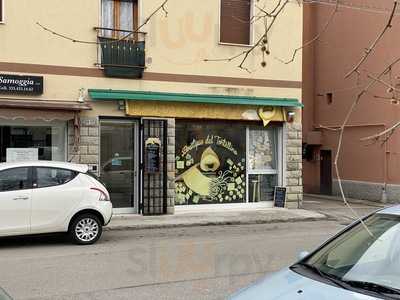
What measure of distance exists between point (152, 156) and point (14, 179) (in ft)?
18.0

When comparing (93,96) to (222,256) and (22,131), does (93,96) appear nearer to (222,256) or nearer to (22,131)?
(22,131)

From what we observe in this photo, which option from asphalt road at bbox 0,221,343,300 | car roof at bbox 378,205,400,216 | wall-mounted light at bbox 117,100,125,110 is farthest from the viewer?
wall-mounted light at bbox 117,100,125,110

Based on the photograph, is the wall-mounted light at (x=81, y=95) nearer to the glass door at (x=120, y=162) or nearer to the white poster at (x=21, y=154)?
the glass door at (x=120, y=162)

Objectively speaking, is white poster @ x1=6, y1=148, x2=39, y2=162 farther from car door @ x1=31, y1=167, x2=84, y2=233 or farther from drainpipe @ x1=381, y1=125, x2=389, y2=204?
drainpipe @ x1=381, y1=125, x2=389, y2=204

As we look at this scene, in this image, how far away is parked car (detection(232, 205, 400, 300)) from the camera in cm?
355

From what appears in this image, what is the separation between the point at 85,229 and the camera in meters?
11.2

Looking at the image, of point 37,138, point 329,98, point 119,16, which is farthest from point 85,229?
point 329,98

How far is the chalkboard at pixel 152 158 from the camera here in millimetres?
15719

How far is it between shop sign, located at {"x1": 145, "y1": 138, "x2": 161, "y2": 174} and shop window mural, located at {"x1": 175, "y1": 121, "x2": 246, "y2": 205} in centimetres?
81

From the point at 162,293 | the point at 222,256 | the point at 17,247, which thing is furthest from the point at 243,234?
the point at 162,293

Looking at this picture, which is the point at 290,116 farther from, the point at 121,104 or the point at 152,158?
the point at 121,104

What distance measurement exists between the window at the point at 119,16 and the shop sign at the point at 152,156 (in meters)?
2.94

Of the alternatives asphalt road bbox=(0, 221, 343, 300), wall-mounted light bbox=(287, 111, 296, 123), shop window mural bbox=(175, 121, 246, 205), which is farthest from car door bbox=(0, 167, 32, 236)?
wall-mounted light bbox=(287, 111, 296, 123)

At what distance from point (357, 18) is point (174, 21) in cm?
892
